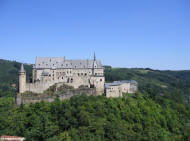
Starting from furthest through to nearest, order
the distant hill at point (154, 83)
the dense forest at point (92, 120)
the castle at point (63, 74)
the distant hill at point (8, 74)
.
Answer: the distant hill at point (8, 74)
the distant hill at point (154, 83)
the castle at point (63, 74)
the dense forest at point (92, 120)

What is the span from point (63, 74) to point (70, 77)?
6.32 feet

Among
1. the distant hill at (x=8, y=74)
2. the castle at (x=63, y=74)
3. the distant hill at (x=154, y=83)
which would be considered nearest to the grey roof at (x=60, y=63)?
the castle at (x=63, y=74)

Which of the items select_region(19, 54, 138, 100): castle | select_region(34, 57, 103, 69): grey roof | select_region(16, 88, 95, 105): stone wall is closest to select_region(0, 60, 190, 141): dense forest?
select_region(16, 88, 95, 105): stone wall

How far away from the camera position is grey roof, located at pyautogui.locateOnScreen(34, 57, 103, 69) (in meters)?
48.8

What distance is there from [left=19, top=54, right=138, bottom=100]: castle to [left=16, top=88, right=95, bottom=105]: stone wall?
1735 mm

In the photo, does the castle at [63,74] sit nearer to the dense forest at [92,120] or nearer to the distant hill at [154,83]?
the dense forest at [92,120]

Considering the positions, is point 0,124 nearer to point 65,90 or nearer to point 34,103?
point 34,103

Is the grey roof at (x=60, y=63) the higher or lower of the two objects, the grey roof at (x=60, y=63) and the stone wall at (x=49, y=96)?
the higher

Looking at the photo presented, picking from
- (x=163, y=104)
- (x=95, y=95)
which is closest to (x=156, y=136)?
(x=95, y=95)

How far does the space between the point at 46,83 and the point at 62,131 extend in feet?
44.3

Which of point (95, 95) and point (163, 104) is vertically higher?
point (95, 95)

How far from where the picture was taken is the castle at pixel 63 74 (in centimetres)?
4409

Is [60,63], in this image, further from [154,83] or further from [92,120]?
[154,83]

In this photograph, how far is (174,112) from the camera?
172ft
